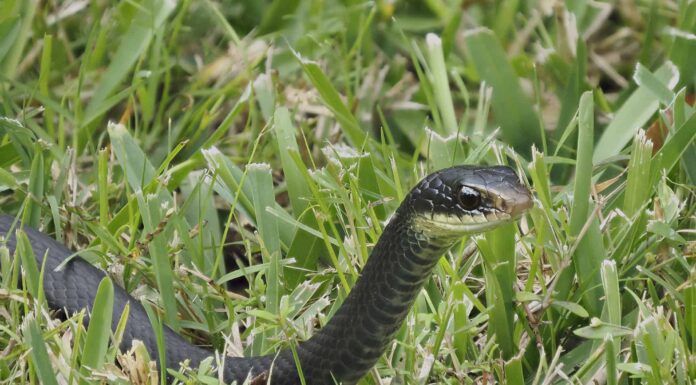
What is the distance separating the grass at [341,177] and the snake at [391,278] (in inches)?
2.7

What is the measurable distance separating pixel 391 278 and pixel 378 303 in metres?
0.06

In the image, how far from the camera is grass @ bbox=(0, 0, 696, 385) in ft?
7.31

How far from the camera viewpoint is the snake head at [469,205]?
1.94 meters

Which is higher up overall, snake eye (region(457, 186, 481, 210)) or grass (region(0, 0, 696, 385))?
snake eye (region(457, 186, 481, 210))

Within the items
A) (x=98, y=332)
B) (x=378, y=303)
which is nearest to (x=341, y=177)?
(x=378, y=303)

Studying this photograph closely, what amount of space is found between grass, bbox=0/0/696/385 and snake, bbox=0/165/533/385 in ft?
0.22

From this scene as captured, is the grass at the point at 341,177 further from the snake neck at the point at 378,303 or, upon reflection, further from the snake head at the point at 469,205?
the snake head at the point at 469,205

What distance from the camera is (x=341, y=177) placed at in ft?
7.79

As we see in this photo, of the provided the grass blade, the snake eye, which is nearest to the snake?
the snake eye

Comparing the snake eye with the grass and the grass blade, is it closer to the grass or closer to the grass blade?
the grass

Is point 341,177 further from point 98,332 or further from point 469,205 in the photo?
point 98,332

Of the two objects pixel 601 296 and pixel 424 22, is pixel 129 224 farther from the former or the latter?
pixel 424 22

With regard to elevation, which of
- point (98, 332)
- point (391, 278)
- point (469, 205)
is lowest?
point (98, 332)

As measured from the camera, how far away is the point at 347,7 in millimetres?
3549
